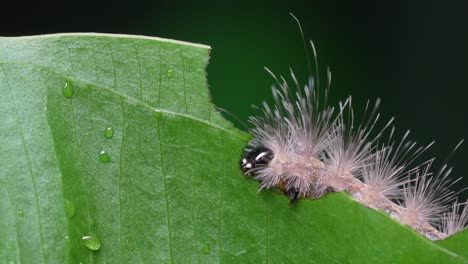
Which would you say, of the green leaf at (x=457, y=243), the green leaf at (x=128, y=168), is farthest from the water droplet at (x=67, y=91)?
the green leaf at (x=457, y=243)

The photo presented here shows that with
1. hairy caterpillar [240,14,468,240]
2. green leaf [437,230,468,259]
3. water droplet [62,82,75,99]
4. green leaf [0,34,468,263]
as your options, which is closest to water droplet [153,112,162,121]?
green leaf [0,34,468,263]

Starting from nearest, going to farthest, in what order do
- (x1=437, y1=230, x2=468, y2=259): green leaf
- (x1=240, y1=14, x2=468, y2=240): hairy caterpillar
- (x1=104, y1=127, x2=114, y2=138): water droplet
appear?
1. (x1=437, y1=230, x2=468, y2=259): green leaf
2. (x1=104, y1=127, x2=114, y2=138): water droplet
3. (x1=240, y1=14, x2=468, y2=240): hairy caterpillar

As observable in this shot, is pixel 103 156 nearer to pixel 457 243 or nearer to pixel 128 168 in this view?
pixel 128 168

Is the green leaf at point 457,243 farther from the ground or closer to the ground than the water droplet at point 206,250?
farther from the ground

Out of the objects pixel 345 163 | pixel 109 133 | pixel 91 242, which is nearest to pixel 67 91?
pixel 109 133

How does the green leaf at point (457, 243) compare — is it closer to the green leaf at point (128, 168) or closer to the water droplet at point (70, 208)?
the green leaf at point (128, 168)

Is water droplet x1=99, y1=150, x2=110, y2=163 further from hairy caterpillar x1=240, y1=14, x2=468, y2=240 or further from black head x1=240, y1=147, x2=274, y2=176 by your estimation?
hairy caterpillar x1=240, y1=14, x2=468, y2=240
